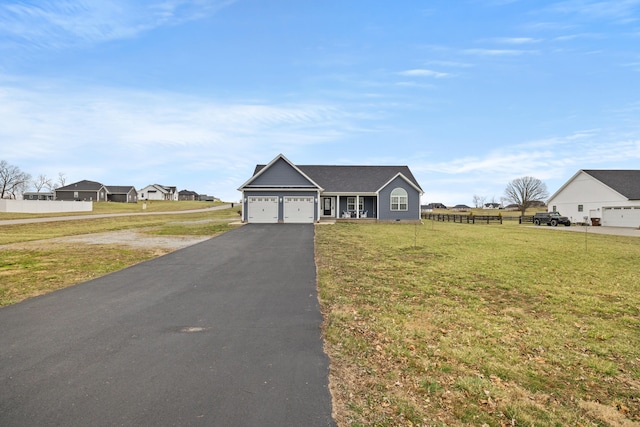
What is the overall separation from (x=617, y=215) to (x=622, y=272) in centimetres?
3301

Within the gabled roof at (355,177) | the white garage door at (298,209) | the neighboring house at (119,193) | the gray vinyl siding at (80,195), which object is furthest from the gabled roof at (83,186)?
the white garage door at (298,209)

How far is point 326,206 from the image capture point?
123 ft

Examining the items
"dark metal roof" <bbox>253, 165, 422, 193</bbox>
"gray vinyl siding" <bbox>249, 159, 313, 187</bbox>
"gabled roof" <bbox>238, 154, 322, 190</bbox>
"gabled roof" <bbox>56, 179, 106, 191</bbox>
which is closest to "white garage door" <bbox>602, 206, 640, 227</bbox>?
"dark metal roof" <bbox>253, 165, 422, 193</bbox>

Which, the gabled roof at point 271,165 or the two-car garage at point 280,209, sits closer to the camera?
the gabled roof at point 271,165

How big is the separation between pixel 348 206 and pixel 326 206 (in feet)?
7.92

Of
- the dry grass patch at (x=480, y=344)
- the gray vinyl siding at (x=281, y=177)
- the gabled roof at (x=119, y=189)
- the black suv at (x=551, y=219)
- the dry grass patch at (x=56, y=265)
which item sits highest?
the gabled roof at (x=119, y=189)

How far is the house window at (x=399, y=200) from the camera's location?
35594mm

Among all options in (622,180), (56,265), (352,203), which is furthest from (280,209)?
(622,180)

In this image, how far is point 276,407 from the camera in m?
3.70

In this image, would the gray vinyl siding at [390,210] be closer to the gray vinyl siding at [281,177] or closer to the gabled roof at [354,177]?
the gabled roof at [354,177]

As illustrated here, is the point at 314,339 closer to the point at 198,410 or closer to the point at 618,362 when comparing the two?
the point at 198,410

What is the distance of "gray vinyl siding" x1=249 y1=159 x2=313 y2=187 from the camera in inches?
1272

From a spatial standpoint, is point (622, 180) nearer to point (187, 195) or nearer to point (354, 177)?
point (354, 177)

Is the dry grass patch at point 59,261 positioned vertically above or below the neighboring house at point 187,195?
below
